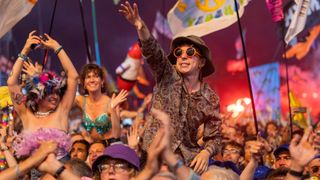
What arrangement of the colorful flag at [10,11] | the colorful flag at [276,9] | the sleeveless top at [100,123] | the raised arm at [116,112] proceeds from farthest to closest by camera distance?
1. the colorful flag at [276,9]
2. the colorful flag at [10,11]
3. the sleeveless top at [100,123]
4. the raised arm at [116,112]

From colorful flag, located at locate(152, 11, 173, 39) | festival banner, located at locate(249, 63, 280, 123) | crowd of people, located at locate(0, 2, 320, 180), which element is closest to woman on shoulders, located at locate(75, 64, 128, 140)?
crowd of people, located at locate(0, 2, 320, 180)

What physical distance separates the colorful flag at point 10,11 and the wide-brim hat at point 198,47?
2.17 meters

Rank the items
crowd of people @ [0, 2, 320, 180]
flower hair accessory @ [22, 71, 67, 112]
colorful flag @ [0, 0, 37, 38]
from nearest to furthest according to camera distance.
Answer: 1. crowd of people @ [0, 2, 320, 180]
2. flower hair accessory @ [22, 71, 67, 112]
3. colorful flag @ [0, 0, 37, 38]

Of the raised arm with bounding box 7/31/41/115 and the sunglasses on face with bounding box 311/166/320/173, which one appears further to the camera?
the sunglasses on face with bounding box 311/166/320/173

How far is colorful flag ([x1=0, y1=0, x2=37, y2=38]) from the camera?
5312 millimetres

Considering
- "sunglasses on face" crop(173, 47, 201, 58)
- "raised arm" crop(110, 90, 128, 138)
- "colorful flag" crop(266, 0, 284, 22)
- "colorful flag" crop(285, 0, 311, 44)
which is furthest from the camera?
"colorful flag" crop(285, 0, 311, 44)

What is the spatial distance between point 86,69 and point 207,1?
302 centimetres

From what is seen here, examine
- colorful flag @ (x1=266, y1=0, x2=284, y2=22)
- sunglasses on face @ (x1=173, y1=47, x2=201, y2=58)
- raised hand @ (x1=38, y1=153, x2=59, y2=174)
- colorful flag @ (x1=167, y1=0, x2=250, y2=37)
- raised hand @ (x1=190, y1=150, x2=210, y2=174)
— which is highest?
colorful flag @ (x1=167, y1=0, x2=250, y2=37)

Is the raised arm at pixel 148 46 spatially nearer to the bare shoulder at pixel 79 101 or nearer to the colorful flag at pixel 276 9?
the bare shoulder at pixel 79 101

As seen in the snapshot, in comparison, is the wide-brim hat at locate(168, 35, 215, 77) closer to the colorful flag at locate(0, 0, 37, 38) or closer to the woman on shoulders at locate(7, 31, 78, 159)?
the woman on shoulders at locate(7, 31, 78, 159)

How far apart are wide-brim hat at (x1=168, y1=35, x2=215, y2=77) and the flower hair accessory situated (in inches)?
31.9

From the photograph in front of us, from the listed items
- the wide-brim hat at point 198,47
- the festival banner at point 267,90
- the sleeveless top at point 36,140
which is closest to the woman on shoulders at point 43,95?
the sleeveless top at point 36,140

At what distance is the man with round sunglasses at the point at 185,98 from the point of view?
3.53 m

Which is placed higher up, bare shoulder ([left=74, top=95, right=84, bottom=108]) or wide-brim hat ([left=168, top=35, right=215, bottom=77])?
wide-brim hat ([left=168, top=35, right=215, bottom=77])
